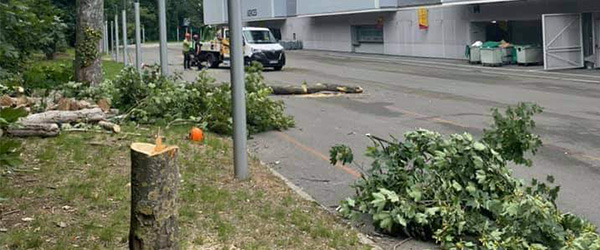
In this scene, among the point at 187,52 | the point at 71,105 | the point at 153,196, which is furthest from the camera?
the point at 187,52

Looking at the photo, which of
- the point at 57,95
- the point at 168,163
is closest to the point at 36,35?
the point at 57,95

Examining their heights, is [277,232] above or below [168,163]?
below

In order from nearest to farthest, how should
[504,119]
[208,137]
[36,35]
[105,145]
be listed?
[504,119], [36,35], [105,145], [208,137]

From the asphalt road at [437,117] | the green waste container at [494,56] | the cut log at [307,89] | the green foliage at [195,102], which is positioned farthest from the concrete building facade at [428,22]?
the green foliage at [195,102]

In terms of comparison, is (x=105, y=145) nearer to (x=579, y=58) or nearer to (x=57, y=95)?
(x=57, y=95)

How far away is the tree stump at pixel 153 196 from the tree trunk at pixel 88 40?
12.0 m

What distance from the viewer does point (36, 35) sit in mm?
9539

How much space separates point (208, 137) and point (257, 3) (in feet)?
169

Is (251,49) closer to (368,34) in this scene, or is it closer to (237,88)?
(368,34)

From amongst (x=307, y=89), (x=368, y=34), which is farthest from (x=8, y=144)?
(x=368, y=34)

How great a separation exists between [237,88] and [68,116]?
448 centimetres

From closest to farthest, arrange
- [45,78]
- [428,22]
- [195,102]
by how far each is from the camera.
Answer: [195,102] < [45,78] < [428,22]

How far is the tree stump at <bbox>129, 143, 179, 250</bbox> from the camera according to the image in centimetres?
389

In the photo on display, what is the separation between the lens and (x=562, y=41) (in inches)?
1124
